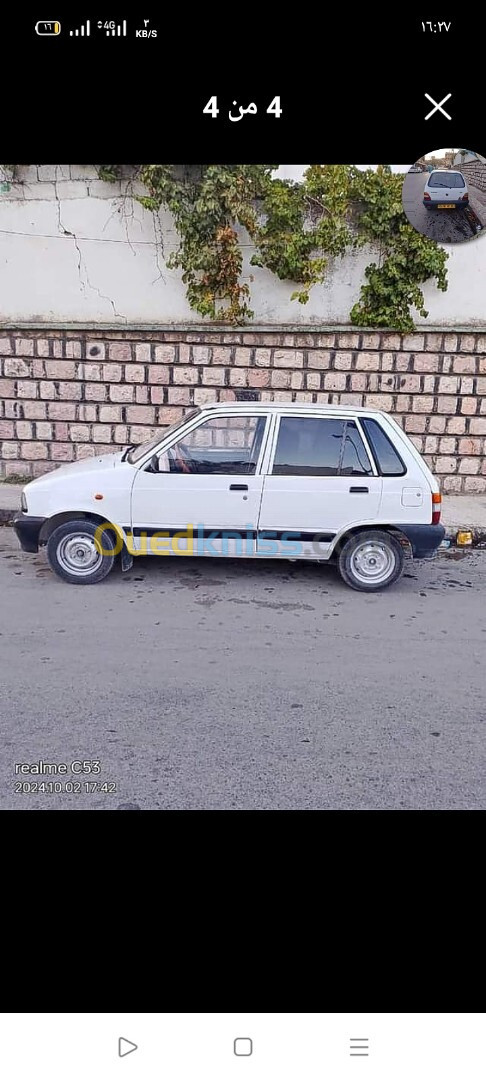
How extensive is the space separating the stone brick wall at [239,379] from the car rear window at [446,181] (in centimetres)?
209

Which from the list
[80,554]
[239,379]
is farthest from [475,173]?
[80,554]

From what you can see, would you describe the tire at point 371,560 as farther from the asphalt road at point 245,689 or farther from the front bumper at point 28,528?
the front bumper at point 28,528

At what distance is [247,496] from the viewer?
5.49 m

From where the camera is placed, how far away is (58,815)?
4.47 ft

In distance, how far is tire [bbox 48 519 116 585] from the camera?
18.1 feet

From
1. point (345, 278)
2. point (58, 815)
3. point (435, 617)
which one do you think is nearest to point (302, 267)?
point (345, 278)

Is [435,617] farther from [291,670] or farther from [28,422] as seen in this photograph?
[28,422]

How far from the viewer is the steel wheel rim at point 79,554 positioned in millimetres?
5535

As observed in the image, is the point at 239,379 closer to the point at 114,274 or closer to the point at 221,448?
the point at 114,274

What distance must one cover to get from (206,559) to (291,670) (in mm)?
2457

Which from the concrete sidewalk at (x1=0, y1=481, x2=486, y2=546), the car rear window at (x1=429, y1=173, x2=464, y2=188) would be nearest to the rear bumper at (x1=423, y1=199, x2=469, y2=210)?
the car rear window at (x1=429, y1=173, x2=464, y2=188)

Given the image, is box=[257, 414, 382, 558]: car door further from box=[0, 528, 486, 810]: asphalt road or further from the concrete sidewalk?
the concrete sidewalk

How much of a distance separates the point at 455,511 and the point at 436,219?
153 inches
